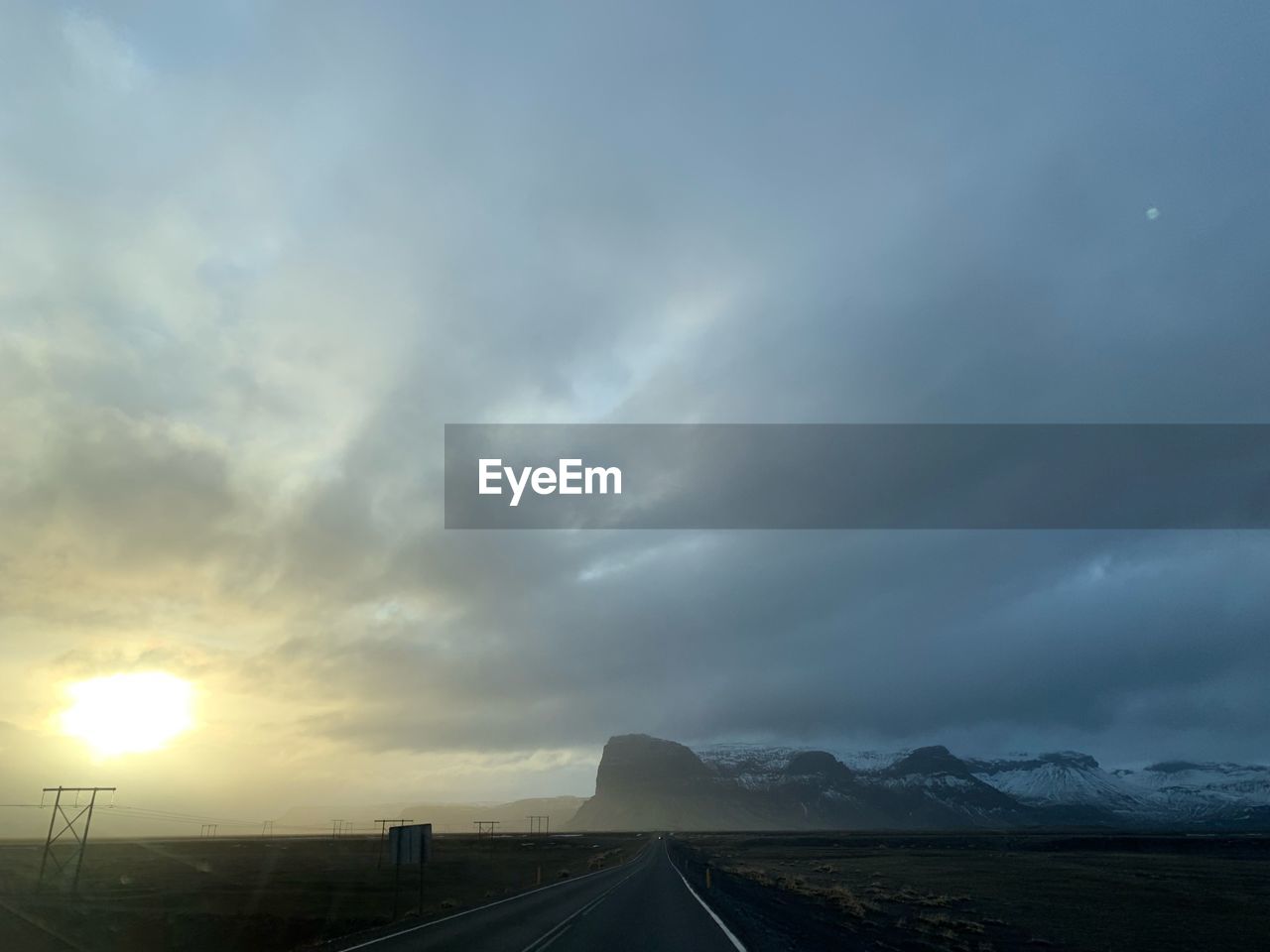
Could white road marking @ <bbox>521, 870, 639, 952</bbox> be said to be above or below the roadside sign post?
below

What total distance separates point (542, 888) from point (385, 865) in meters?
42.1

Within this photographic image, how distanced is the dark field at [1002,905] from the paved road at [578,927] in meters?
1.97

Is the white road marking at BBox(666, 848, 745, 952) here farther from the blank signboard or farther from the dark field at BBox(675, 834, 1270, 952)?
the blank signboard

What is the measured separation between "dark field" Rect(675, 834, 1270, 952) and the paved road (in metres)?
1.97

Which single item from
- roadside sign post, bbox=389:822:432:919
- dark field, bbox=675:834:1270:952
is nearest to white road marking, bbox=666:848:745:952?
dark field, bbox=675:834:1270:952

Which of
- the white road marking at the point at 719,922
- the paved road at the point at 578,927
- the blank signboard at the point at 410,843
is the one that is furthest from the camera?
the blank signboard at the point at 410,843

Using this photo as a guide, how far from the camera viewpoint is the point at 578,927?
1049 inches

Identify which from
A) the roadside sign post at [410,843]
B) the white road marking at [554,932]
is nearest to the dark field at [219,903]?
the roadside sign post at [410,843]

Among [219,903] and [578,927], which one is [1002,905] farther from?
[219,903]

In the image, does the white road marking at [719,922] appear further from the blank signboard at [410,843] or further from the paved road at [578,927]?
the blank signboard at [410,843]

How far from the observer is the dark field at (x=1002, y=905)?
90.0ft

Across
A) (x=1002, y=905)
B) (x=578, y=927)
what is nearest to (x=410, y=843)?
(x=578, y=927)

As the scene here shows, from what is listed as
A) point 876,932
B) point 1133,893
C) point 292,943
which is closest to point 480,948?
point 876,932

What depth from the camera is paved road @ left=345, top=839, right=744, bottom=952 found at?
22.1 metres
